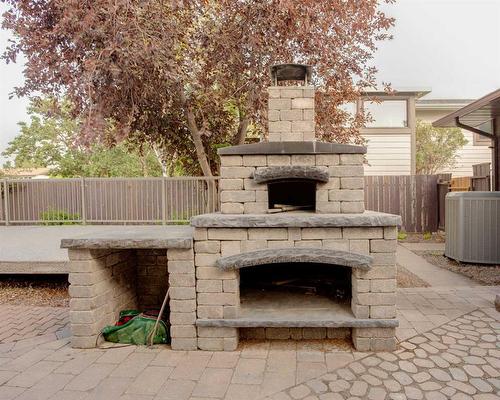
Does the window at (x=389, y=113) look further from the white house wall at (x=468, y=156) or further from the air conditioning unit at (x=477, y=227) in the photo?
the air conditioning unit at (x=477, y=227)

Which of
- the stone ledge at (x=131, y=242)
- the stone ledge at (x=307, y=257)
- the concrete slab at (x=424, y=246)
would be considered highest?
the stone ledge at (x=131, y=242)

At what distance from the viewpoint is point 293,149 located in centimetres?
333

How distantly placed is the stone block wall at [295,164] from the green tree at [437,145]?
35.7ft

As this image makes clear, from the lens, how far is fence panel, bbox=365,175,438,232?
31.5ft

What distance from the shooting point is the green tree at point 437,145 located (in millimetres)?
12266

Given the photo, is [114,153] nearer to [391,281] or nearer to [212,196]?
[212,196]

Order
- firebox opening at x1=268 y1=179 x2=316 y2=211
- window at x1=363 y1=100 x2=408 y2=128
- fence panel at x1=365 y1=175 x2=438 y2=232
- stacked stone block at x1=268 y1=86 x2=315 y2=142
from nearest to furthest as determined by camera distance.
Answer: stacked stone block at x1=268 y1=86 x2=315 y2=142, firebox opening at x1=268 y1=179 x2=316 y2=211, fence panel at x1=365 y1=175 x2=438 y2=232, window at x1=363 y1=100 x2=408 y2=128

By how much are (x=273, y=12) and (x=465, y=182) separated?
23.5 ft

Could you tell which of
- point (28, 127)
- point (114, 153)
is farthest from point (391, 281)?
point (28, 127)

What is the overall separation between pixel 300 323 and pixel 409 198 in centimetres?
796

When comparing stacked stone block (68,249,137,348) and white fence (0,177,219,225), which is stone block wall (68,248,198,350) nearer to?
stacked stone block (68,249,137,348)

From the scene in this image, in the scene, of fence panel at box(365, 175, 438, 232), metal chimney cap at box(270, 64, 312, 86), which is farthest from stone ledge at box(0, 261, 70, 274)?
fence panel at box(365, 175, 438, 232)

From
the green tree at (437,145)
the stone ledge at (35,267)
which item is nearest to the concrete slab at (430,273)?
the stone ledge at (35,267)

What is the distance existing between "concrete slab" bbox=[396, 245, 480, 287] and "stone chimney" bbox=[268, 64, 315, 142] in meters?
3.35
